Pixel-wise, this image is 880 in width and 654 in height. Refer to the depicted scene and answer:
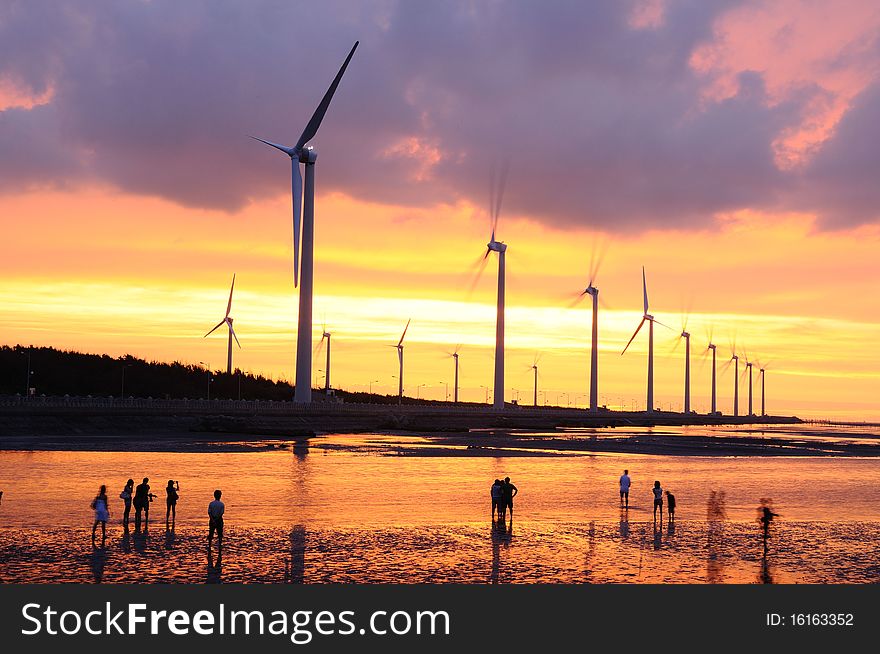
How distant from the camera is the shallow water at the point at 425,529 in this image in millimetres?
25141

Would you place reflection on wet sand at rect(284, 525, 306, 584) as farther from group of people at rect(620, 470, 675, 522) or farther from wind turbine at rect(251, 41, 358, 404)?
wind turbine at rect(251, 41, 358, 404)

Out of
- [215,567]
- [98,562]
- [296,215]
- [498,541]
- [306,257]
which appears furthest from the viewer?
[306,257]

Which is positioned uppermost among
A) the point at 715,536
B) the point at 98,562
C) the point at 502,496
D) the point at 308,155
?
the point at 308,155

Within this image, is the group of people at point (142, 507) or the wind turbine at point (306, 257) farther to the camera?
the wind turbine at point (306, 257)

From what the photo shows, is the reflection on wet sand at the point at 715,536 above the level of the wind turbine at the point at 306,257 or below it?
below

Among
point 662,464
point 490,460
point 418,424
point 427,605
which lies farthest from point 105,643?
point 418,424

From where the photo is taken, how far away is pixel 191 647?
16.8 metres

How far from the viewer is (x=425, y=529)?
109 feet

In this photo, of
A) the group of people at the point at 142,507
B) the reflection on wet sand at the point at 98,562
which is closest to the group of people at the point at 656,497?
the group of people at the point at 142,507

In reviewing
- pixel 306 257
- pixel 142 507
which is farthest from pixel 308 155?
pixel 142 507

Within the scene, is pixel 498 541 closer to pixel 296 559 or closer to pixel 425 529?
pixel 425 529

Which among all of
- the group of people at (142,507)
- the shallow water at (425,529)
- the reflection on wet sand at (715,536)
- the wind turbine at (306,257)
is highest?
the wind turbine at (306,257)

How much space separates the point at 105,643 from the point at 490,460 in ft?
193

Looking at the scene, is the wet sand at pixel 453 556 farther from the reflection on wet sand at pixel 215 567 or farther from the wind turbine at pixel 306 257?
the wind turbine at pixel 306 257
